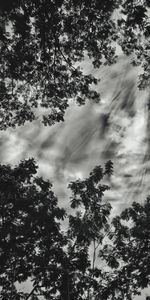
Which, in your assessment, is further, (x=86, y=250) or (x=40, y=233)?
(x=86, y=250)

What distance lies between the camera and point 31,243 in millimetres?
15000

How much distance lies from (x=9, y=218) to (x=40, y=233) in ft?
5.88

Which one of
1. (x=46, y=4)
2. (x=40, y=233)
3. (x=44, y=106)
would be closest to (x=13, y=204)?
(x=40, y=233)

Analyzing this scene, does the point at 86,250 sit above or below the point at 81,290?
above

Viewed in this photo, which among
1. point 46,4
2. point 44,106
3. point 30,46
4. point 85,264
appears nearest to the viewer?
point 46,4

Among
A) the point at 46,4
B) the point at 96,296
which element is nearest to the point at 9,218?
the point at 96,296

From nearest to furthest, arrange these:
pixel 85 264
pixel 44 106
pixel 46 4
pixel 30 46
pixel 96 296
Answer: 1. pixel 46 4
2. pixel 30 46
3. pixel 44 106
4. pixel 85 264
5. pixel 96 296

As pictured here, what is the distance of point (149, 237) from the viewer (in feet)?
57.9

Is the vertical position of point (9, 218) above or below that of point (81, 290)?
above

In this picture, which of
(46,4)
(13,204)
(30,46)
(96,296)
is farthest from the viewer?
(96,296)

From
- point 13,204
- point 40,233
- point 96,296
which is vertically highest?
point 13,204

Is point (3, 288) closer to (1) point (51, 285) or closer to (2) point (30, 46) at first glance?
(1) point (51, 285)

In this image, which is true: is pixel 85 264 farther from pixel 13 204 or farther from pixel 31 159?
pixel 31 159

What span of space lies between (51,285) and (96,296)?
10.5ft
